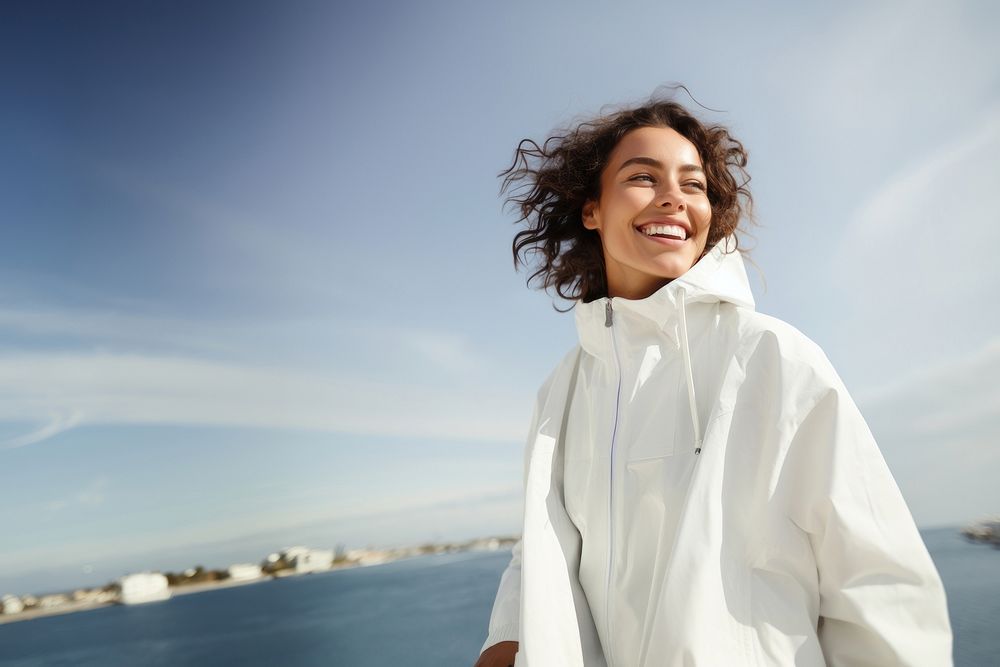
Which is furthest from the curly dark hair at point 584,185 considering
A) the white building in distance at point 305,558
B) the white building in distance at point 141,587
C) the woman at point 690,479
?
the white building in distance at point 305,558

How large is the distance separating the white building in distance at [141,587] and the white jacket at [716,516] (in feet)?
79.8

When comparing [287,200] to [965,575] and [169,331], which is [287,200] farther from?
[965,575]

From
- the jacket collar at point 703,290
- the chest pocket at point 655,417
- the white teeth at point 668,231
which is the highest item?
the white teeth at point 668,231

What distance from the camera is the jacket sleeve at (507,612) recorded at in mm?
1218

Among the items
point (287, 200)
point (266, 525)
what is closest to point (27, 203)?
point (287, 200)

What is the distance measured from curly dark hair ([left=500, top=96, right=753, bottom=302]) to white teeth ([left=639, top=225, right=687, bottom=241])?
0.19 metres

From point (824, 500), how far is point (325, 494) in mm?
36540

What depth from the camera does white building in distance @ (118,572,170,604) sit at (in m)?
20.3

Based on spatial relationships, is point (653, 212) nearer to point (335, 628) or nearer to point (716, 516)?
point (716, 516)

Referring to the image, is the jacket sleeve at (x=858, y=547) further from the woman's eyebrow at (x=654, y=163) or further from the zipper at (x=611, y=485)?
the woman's eyebrow at (x=654, y=163)

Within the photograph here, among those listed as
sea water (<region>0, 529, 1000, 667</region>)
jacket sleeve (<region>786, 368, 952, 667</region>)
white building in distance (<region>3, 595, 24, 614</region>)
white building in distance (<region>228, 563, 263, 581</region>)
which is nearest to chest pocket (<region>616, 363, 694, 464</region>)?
jacket sleeve (<region>786, 368, 952, 667</region>)

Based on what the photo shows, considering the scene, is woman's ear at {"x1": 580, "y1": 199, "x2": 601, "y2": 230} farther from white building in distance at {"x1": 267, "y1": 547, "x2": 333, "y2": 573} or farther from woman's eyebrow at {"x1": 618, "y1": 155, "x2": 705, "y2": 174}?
white building in distance at {"x1": 267, "y1": 547, "x2": 333, "y2": 573}

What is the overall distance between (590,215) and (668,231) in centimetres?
35

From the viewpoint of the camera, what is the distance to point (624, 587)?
1.03 meters
